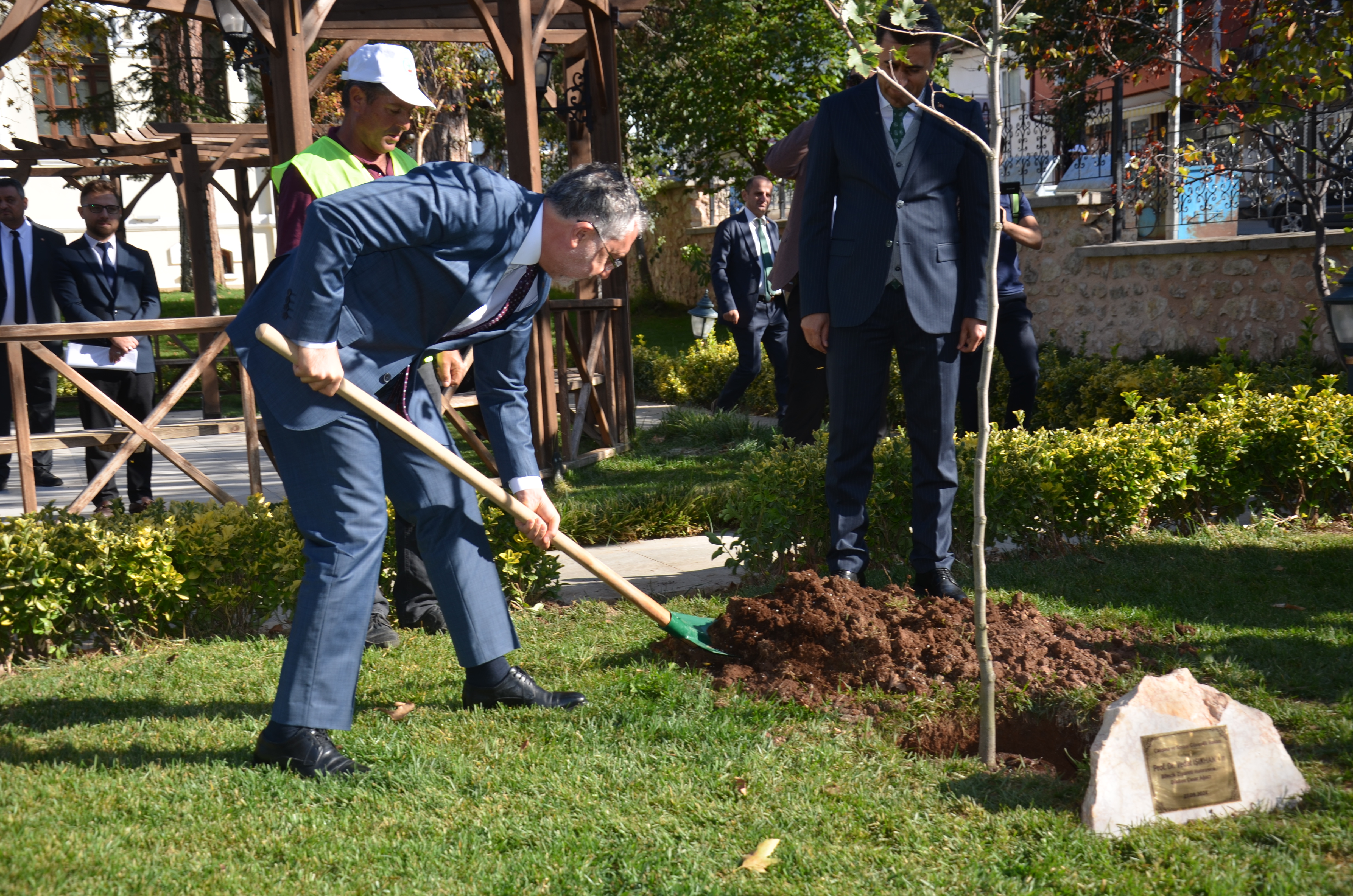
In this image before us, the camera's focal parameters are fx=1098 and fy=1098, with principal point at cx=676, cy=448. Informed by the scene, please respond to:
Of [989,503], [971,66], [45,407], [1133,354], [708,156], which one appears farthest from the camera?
[971,66]

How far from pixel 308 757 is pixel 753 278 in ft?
21.2

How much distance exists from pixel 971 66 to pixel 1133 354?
24605 mm

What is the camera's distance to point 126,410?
6.68 metres

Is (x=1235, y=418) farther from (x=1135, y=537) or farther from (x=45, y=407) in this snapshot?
(x=45, y=407)

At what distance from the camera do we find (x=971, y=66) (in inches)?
1288

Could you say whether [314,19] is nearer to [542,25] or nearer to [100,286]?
[542,25]

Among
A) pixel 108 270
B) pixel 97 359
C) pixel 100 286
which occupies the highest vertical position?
pixel 108 270

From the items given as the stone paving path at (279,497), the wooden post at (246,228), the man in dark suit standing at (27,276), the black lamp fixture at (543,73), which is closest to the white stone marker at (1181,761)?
the stone paving path at (279,497)

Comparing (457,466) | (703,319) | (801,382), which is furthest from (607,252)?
(703,319)

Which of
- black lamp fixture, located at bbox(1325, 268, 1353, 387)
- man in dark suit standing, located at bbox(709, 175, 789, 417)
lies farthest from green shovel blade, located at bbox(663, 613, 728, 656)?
man in dark suit standing, located at bbox(709, 175, 789, 417)

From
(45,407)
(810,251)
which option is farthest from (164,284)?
(810,251)

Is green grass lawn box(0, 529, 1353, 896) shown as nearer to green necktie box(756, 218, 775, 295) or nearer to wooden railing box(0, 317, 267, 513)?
wooden railing box(0, 317, 267, 513)

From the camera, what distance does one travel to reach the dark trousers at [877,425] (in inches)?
169

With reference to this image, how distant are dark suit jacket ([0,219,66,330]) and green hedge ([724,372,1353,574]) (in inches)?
194
